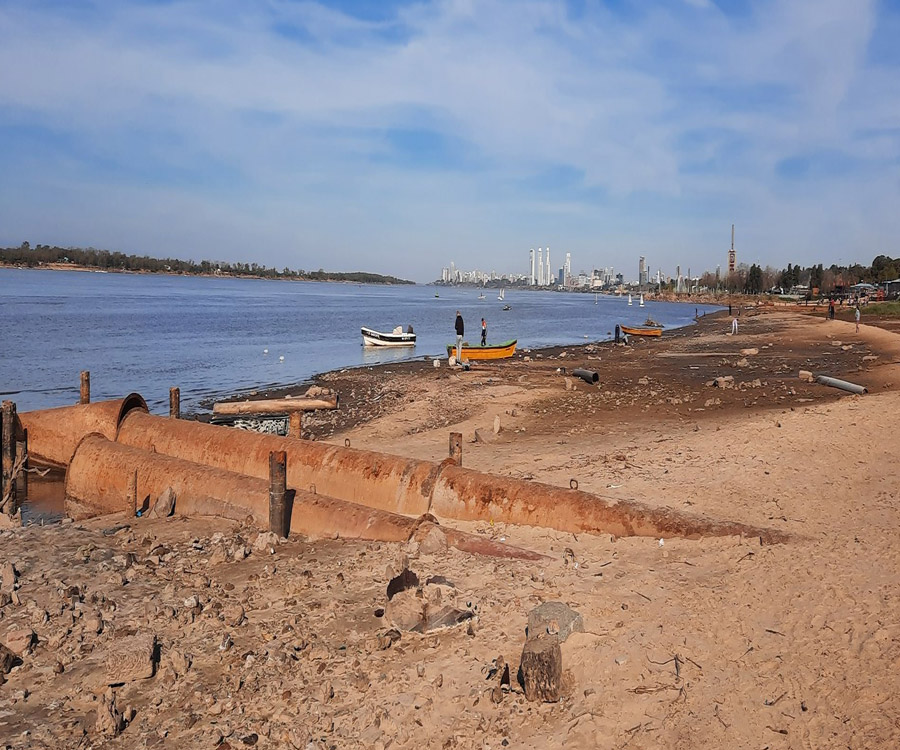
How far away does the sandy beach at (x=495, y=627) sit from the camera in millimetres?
4645

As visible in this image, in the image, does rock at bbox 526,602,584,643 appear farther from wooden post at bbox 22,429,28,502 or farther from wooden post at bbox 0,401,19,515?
wooden post at bbox 22,429,28,502

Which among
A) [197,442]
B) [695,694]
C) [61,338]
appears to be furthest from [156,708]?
[61,338]

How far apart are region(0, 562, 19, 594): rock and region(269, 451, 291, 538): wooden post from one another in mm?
2686

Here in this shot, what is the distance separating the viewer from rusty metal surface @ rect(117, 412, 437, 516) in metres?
9.24

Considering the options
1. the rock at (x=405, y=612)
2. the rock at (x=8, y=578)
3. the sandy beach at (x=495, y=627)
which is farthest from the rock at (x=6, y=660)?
the rock at (x=405, y=612)

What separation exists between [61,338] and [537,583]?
141 ft

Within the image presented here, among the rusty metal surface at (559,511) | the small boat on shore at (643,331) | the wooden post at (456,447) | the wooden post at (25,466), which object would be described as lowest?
the wooden post at (25,466)

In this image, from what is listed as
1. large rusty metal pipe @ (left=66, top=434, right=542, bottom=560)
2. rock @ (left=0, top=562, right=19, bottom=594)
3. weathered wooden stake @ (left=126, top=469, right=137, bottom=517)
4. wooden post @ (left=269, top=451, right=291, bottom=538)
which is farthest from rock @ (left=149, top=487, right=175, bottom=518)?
rock @ (left=0, top=562, right=19, bottom=594)

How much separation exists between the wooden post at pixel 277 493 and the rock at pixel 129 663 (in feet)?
10.1

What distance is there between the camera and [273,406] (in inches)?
767

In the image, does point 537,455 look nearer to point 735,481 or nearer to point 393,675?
point 735,481

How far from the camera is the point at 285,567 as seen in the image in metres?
7.69

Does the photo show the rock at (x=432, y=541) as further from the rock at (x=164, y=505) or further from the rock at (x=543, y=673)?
the rock at (x=164, y=505)

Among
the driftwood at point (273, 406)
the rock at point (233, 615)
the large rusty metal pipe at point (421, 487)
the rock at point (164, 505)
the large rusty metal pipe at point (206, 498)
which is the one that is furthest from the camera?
the driftwood at point (273, 406)
